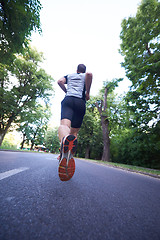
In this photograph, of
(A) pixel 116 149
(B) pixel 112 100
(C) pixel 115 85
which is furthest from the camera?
(A) pixel 116 149

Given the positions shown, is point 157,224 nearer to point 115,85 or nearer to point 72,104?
point 72,104

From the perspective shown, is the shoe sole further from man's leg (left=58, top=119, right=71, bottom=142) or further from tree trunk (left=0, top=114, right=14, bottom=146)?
tree trunk (left=0, top=114, right=14, bottom=146)

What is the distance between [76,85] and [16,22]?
4.08 meters

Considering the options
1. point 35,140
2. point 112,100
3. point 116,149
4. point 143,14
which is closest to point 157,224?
point 143,14

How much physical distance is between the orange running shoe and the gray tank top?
94 centimetres

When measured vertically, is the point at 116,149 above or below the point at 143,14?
below

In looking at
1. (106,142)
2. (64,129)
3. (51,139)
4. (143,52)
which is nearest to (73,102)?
(64,129)

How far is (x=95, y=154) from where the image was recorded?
31.1 meters

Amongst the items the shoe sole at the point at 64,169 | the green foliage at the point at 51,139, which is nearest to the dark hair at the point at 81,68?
the shoe sole at the point at 64,169

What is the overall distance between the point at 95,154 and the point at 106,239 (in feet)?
104

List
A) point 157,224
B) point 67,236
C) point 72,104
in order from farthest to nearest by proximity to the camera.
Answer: point 72,104
point 157,224
point 67,236

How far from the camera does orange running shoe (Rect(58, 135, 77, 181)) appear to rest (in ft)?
5.15

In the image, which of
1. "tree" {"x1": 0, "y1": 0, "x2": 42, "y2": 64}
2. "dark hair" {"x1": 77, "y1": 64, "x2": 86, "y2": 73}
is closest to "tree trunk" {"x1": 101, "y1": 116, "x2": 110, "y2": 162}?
"tree" {"x1": 0, "y1": 0, "x2": 42, "y2": 64}

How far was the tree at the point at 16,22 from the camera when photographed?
13.3 feet
